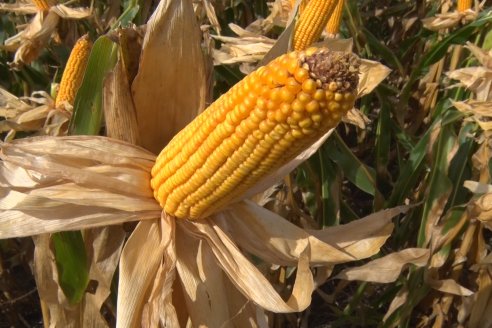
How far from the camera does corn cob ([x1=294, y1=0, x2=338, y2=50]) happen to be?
2115mm

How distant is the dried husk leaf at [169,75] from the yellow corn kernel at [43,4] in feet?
5.17

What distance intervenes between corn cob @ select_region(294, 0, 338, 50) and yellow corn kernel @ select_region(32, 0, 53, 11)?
126cm

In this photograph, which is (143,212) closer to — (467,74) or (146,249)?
(146,249)

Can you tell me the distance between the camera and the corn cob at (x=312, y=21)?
2115 millimetres

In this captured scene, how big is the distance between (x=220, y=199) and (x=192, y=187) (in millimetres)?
71

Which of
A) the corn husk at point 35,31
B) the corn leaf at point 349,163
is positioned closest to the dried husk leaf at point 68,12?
the corn husk at point 35,31

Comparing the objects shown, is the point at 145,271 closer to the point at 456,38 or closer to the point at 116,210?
the point at 116,210

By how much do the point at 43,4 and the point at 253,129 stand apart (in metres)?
1.98

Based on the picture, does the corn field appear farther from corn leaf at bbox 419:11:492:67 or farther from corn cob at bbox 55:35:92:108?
corn leaf at bbox 419:11:492:67

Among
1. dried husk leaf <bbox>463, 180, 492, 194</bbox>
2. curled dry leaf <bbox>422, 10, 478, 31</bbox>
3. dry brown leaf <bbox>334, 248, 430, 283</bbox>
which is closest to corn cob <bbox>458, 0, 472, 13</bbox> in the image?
curled dry leaf <bbox>422, 10, 478, 31</bbox>

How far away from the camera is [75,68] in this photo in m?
1.87

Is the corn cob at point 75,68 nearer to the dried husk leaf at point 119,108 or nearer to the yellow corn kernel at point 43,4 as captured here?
the dried husk leaf at point 119,108

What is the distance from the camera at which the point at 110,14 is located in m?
3.31

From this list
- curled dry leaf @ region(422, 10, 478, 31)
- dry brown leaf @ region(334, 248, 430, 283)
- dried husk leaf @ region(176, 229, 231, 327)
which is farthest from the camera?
curled dry leaf @ region(422, 10, 478, 31)
